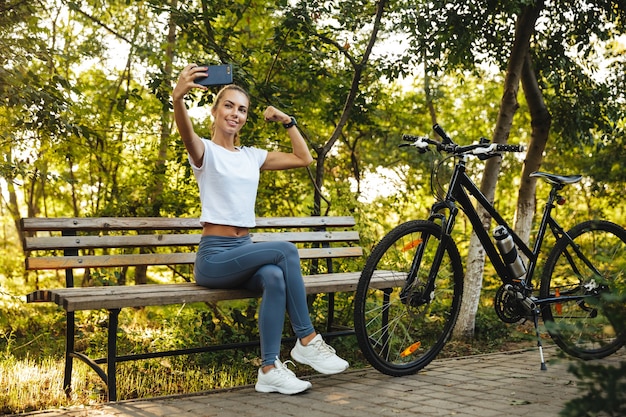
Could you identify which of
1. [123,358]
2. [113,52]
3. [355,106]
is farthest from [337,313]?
[113,52]

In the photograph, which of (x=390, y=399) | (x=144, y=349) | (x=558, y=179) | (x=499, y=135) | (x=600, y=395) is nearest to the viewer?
(x=600, y=395)

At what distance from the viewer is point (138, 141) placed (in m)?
7.94

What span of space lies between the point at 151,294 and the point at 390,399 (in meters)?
1.33

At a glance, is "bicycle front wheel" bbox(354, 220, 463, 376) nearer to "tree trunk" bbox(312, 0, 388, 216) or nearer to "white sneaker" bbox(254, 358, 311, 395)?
"white sneaker" bbox(254, 358, 311, 395)

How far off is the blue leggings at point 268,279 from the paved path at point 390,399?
0.34 m

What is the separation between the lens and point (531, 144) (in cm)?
701

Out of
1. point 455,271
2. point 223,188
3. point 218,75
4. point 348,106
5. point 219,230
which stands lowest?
point 455,271

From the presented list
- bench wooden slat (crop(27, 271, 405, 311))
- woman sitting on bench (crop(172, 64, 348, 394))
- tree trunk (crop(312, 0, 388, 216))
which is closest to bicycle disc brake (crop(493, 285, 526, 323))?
bench wooden slat (crop(27, 271, 405, 311))

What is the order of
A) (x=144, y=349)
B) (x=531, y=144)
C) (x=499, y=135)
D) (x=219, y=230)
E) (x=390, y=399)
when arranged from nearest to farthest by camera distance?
Answer: (x=390, y=399)
(x=219, y=230)
(x=144, y=349)
(x=499, y=135)
(x=531, y=144)

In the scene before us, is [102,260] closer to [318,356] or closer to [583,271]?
[318,356]

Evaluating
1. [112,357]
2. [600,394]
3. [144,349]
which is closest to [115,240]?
[112,357]

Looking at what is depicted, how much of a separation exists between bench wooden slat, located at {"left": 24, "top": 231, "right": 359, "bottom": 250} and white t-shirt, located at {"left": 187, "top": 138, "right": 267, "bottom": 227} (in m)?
0.55

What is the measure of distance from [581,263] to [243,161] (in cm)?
251

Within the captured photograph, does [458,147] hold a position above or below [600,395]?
above
